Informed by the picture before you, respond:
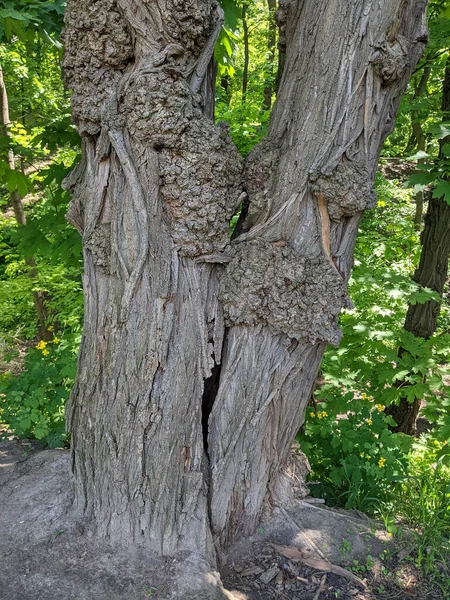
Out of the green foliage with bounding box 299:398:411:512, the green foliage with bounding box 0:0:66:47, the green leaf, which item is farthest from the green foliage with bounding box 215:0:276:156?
the green foliage with bounding box 299:398:411:512

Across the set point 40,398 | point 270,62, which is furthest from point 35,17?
point 270,62

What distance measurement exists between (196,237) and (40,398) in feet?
6.31

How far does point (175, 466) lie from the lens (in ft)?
7.46

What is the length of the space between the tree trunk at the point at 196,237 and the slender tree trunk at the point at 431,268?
2864 millimetres

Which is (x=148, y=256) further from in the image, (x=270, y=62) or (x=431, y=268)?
(x=270, y=62)

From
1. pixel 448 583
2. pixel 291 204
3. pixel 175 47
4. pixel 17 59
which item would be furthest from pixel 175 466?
pixel 17 59

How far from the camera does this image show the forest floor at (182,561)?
2084 millimetres

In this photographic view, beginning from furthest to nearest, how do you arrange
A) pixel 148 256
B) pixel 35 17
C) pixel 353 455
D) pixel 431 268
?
1. pixel 431 268
2. pixel 353 455
3. pixel 35 17
4. pixel 148 256

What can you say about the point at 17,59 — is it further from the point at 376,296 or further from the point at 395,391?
the point at 395,391

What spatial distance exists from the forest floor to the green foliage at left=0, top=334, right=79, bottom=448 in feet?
1.09

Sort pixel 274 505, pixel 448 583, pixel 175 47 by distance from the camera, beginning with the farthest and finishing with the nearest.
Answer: pixel 274 505, pixel 448 583, pixel 175 47

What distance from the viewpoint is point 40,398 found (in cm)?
331

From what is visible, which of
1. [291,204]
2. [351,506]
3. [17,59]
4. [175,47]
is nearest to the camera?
[175,47]

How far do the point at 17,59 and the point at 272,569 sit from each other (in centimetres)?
802
